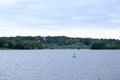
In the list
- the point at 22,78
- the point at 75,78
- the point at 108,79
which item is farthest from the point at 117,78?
the point at 22,78

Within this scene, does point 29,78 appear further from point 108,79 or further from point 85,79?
point 108,79

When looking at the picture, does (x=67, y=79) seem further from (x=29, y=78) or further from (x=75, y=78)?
(x=29, y=78)

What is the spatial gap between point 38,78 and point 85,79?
7.77m

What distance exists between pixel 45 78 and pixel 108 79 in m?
10.1

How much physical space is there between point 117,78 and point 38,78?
12.6 meters

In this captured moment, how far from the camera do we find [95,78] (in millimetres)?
57062

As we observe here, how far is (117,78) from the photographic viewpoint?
56.6 metres

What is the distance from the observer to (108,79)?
55250 mm

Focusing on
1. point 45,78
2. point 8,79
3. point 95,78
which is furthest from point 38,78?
point 95,78

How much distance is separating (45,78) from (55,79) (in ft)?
8.08

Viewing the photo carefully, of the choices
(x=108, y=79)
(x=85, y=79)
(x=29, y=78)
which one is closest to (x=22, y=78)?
(x=29, y=78)

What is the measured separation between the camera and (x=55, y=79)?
5569cm

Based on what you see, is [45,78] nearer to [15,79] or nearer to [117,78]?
[15,79]

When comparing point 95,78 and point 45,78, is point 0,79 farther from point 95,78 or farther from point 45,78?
point 95,78
